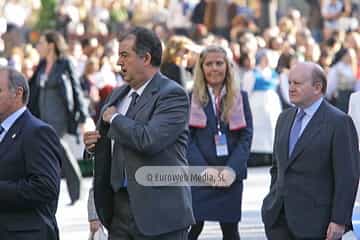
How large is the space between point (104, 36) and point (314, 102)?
60.9 feet

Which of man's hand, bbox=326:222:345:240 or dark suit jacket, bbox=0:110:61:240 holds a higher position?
dark suit jacket, bbox=0:110:61:240

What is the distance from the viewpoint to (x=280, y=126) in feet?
28.7

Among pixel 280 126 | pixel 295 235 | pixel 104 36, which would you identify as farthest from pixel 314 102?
pixel 104 36

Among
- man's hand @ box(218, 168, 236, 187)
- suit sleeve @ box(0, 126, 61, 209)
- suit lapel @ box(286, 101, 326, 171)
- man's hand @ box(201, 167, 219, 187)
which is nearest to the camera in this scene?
suit sleeve @ box(0, 126, 61, 209)

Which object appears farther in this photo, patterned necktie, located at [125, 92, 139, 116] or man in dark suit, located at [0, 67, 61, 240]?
patterned necktie, located at [125, 92, 139, 116]

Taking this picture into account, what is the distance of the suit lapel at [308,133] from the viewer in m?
8.42

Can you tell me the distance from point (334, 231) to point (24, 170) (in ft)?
6.43

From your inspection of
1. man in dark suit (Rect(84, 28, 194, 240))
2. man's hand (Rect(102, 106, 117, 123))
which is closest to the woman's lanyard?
man in dark suit (Rect(84, 28, 194, 240))

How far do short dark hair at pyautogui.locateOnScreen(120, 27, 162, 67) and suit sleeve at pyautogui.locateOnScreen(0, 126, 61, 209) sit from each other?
2.41 ft

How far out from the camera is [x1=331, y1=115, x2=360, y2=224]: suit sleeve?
8242 millimetres

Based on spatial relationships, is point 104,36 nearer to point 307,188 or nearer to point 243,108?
point 243,108

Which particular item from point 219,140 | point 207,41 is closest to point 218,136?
point 219,140

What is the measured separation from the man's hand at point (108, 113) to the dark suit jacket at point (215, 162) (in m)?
2.70

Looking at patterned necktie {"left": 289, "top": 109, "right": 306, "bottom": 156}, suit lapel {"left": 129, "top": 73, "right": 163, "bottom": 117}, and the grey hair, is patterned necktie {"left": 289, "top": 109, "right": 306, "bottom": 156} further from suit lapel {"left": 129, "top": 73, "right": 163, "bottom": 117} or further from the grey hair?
the grey hair
